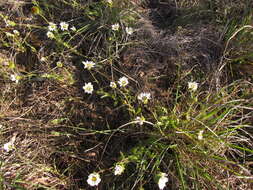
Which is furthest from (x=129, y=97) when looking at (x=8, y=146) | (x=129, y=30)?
(x=8, y=146)

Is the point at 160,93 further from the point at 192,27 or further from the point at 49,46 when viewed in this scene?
the point at 49,46

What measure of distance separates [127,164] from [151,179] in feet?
0.62

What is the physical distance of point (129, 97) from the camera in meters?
1.50

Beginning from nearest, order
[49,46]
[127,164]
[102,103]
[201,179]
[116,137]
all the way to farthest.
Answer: [201,179] < [127,164] < [116,137] < [102,103] < [49,46]

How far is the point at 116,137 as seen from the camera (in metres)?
1.47

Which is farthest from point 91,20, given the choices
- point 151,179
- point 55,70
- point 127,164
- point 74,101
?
point 151,179

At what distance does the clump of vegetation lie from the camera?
1260 mm

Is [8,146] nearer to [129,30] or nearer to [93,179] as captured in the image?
[93,179]

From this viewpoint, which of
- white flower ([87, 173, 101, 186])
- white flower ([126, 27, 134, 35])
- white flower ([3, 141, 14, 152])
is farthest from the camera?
white flower ([126, 27, 134, 35])

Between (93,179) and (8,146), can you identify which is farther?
(8,146)

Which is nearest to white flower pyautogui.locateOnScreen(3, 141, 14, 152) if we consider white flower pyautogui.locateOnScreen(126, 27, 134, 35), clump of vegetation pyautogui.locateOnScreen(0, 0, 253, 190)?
clump of vegetation pyautogui.locateOnScreen(0, 0, 253, 190)

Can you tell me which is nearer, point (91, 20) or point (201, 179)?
point (201, 179)

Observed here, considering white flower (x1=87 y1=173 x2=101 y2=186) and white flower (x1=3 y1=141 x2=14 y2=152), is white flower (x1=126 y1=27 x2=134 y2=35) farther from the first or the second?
white flower (x1=3 y1=141 x2=14 y2=152)

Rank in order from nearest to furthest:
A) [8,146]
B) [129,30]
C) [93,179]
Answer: [93,179] → [8,146] → [129,30]
